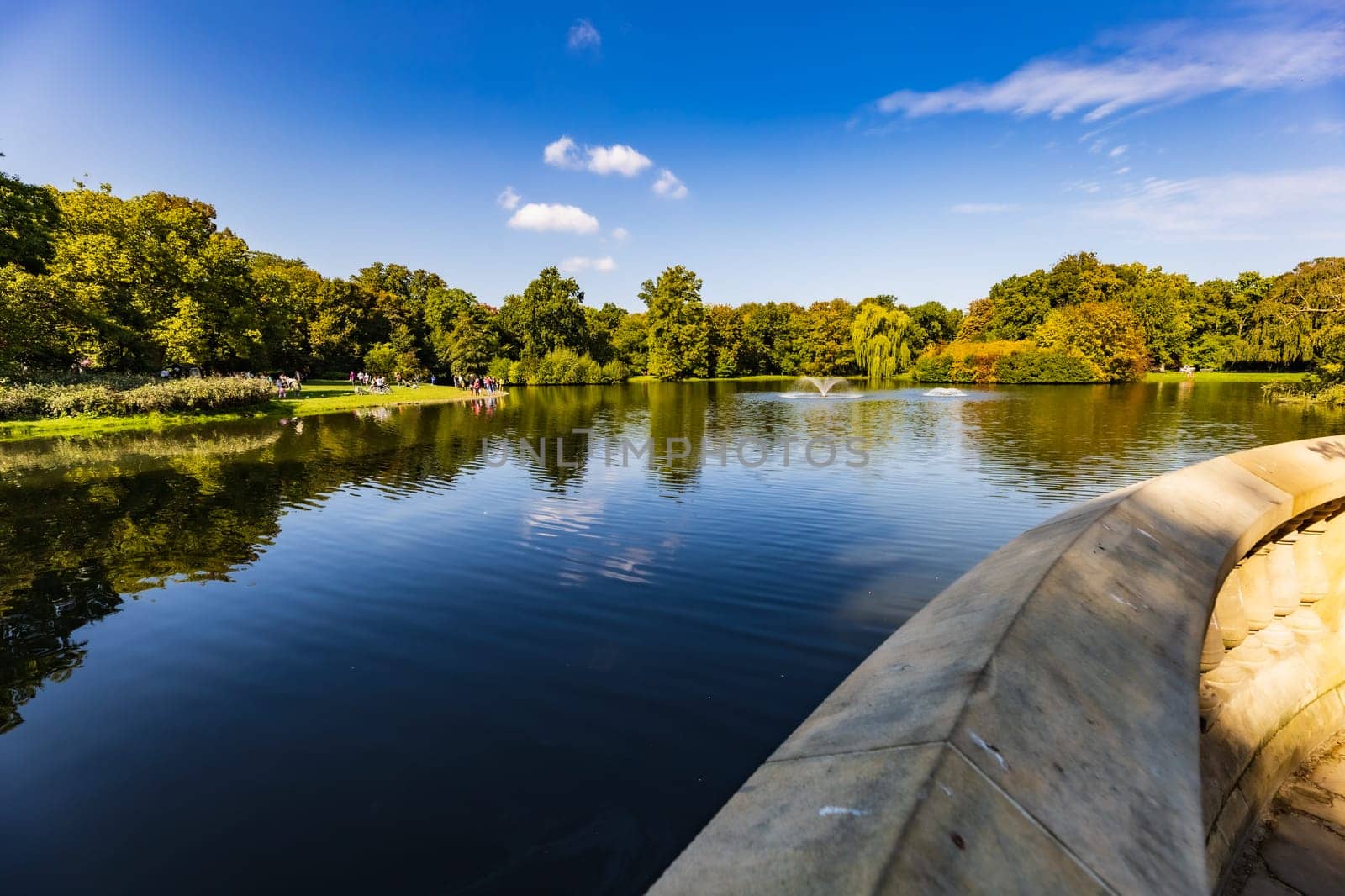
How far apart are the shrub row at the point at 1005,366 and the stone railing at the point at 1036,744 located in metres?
71.6

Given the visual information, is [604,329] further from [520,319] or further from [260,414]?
[260,414]

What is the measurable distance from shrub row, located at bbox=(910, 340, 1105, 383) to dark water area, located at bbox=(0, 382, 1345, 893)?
174ft

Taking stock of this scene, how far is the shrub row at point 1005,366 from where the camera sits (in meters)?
65.2

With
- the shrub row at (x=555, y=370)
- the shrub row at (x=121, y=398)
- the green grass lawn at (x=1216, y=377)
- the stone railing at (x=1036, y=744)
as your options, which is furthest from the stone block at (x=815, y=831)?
the green grass lawn at (x=1216, y=377)

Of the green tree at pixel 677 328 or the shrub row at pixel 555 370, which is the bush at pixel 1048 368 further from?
the shrub row at pixel 555 370

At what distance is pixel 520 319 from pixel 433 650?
258 ft

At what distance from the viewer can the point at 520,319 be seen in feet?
267

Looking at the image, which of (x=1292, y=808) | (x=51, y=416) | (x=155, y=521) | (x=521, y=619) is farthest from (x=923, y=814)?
(x=51, y=416)

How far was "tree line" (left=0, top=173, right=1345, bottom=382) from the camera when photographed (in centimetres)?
3262

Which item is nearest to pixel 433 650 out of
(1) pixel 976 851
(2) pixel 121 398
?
(1) pixel 976 851

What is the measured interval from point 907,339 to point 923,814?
81.0 meters

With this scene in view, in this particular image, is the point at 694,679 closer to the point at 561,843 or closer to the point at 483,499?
the point at 561,843

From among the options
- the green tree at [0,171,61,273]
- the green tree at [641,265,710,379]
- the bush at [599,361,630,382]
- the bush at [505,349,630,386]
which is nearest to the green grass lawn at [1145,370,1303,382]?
the green tree at [641,265,710,379]

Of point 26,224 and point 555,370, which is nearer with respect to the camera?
point 26,224
